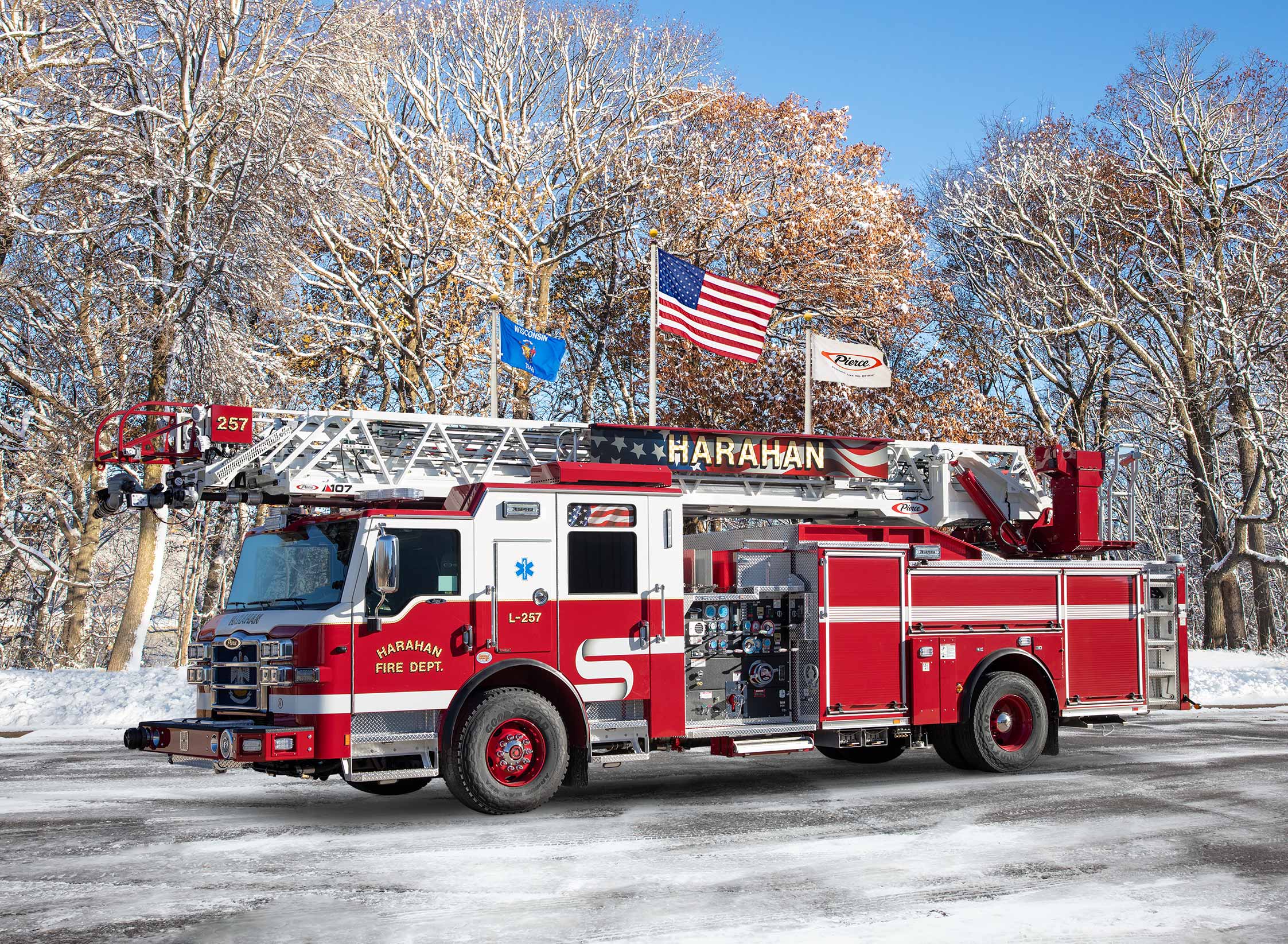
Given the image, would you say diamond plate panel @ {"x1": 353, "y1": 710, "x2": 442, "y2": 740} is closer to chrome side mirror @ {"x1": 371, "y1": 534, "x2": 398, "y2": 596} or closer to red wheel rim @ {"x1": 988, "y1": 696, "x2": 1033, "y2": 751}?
chrome side mirror @ {"x1": 371, "y1": 534, "x2": 398, "y2": 596}

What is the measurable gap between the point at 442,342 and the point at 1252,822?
2200 centimetres

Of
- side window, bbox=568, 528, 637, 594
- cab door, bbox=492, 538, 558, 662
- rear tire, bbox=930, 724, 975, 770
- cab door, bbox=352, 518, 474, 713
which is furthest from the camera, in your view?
rear tire, bbox=930, 724, 975, 770

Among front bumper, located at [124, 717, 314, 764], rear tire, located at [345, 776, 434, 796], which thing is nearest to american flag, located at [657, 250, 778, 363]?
rear tire, located at [345, 776, 434, 796]

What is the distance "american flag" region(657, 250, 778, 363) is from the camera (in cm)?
1936

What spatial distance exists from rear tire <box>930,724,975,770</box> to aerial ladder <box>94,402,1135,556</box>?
9.24 ft

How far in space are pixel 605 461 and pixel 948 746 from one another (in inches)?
176

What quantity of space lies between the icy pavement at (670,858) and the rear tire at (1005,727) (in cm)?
31

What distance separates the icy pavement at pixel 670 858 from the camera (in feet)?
21.4

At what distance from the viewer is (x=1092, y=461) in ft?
48.2

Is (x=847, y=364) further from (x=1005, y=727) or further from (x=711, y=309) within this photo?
(x=1005, y=727)

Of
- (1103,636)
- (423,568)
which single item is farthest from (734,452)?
(423,568)

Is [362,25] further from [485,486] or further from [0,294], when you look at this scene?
[485,486]

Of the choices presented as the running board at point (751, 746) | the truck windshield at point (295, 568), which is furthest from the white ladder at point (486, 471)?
the running board at point (751, 746)

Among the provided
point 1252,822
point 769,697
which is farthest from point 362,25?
point 1252,822
